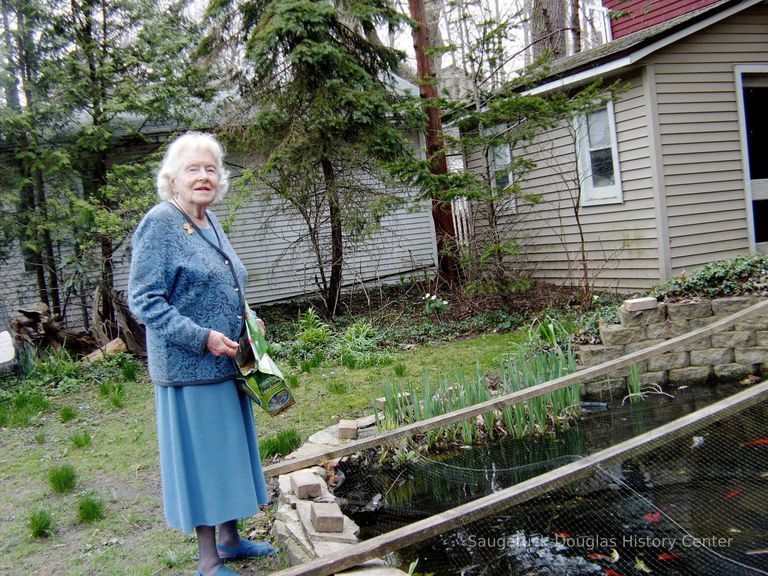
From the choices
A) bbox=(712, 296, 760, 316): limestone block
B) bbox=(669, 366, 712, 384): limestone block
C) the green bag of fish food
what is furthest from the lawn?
bbox=(712, 296, 760, 316): limestone block

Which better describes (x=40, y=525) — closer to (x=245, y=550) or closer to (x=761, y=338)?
(x=245, y=550)

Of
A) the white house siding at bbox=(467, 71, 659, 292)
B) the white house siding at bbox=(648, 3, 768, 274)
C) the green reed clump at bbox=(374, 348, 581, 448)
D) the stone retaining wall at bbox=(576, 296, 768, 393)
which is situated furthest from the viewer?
the white house siding at bbox=(467, 71, 659, 292)

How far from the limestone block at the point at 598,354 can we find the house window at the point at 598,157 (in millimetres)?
4705

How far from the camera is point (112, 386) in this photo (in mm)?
7094

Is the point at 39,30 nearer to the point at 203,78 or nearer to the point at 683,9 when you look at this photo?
the point at 203,78

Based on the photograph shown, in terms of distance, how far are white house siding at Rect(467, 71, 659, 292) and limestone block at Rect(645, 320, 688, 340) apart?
3.26m

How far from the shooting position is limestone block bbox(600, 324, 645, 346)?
568 cm

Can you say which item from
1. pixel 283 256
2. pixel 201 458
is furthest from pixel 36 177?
pixel 201 458

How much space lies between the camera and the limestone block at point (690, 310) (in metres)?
5.71

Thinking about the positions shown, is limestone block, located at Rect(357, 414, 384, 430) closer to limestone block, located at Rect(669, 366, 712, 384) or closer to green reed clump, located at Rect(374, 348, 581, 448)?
green reed clump, located at Rect(374, 348, 581, 448)

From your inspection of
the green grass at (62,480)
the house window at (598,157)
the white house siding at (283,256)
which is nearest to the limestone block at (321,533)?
the green grass at (62,480)

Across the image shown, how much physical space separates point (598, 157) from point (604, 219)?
Result: 942 mm

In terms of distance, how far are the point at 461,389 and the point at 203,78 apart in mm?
7804

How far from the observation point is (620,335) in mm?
5680
